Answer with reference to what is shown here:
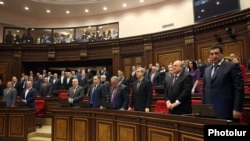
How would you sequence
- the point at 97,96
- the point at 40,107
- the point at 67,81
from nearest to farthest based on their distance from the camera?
the point at 97,96
the point at 40,107
the point at 67,81

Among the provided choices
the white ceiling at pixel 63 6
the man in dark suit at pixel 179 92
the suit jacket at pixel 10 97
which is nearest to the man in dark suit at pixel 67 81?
the suit jacket at pixel 10 97

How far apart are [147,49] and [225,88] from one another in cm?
712

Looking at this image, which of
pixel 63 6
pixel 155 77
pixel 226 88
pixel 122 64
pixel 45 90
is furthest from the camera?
pixel 63 6

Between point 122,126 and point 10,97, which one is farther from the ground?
point 10,97

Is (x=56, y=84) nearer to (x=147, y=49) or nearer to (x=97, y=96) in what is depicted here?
(x=147, y=49)

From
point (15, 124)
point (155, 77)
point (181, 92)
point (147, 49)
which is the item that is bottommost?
point (15, 124)

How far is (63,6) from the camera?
10.7 metres

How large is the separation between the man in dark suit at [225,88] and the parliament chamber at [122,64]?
48cm

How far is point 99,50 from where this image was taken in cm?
1068

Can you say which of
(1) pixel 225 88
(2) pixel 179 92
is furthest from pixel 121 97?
(1) pixel 225 88

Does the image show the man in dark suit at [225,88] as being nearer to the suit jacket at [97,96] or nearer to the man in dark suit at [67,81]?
the suit jacket at [97,96]

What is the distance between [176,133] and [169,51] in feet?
22.6

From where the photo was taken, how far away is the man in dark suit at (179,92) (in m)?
2.82

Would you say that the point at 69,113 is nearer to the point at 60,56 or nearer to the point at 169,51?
the point at 169,51
